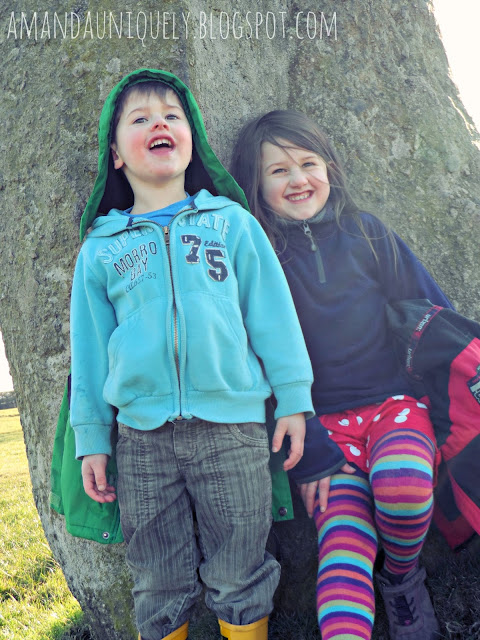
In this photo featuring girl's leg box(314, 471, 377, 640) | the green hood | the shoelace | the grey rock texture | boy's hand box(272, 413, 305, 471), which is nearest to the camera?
girl's leg box(314, 471, 377, 640)

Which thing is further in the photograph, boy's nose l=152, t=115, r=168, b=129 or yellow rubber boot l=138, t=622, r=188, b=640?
boy's nose l=152, t=115, r=168, b=129

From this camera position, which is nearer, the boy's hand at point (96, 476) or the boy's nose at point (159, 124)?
the boy's hand at point (96, 476)

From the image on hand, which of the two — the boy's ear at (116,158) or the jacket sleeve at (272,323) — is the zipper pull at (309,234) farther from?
the boy's ear at (116,158)

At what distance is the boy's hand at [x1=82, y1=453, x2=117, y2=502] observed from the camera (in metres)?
1.82

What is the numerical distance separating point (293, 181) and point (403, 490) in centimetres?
123

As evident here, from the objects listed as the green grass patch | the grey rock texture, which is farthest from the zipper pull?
the green grass patch

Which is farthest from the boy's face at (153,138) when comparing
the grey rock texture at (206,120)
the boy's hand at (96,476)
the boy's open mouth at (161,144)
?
the boy's hand at (96,476)

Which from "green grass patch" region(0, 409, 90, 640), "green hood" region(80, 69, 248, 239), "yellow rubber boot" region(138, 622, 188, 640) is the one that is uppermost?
"green hood" region(80, 69, 248, 239)

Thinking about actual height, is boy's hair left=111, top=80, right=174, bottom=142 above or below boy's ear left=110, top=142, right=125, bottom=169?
above

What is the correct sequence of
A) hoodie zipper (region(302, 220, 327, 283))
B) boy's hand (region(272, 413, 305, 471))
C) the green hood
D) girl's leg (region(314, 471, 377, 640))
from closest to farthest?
girl's leg (region(314, 471, 377, 640)) → boy's hand (region(272, 413, 305, 471)) → the green hood → hoodie zipper (region(302, 220, 327, 283))

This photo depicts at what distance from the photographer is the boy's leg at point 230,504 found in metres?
1.73

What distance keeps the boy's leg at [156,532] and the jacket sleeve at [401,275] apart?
39.0 inches

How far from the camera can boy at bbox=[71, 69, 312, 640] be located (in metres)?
1.73

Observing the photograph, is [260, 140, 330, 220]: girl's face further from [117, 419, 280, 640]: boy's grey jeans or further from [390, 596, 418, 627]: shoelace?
[390, 596, 418, 627]: shoelace
